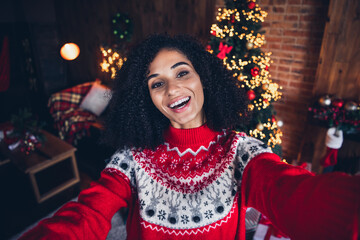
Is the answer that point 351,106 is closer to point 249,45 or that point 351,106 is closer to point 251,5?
point 249,45

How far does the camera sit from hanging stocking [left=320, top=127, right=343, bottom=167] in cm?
209

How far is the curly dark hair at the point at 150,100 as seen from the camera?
1.03 meters

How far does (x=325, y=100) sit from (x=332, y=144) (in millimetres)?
430

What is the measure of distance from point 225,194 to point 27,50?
17.2 ft

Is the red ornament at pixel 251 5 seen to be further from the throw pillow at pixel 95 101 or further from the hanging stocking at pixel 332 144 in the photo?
the throw pillow at pixel 95 101

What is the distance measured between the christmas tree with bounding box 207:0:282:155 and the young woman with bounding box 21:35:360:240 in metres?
0.86

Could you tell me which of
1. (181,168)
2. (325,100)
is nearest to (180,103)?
(181,168)

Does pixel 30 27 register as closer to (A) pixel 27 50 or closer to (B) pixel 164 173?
(A) pixel 27 50

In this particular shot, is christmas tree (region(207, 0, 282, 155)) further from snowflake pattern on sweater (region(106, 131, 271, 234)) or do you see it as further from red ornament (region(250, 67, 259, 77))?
snowflake pattern on sweater (region(106, 131, 271, 234))

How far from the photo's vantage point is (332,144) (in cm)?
211

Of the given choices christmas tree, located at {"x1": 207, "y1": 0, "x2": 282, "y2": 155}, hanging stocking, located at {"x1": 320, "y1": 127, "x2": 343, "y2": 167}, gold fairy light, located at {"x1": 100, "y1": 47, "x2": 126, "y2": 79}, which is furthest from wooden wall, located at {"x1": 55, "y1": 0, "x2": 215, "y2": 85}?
hanging stocking, located at {"x1": 320, "y1": 127, "x2": 343, "y2": 167}

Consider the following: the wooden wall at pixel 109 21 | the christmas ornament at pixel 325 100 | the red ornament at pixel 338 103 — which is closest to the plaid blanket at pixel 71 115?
the wooden wall at pixel 109 21

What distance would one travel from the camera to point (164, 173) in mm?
950

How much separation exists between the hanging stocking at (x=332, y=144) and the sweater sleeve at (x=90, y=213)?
2.04m
